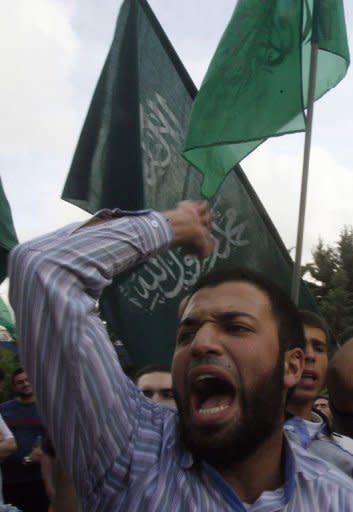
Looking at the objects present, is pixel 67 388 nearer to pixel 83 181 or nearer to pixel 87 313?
pixel 87 313

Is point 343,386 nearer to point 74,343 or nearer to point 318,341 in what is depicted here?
point 318,341

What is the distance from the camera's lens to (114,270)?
1140 mm

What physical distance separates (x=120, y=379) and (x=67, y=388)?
11cm

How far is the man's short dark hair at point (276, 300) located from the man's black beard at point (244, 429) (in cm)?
9

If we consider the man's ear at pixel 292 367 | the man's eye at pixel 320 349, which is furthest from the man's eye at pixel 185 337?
the man's eye at pixel 320 349

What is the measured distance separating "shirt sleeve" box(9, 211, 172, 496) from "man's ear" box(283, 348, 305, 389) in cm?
41

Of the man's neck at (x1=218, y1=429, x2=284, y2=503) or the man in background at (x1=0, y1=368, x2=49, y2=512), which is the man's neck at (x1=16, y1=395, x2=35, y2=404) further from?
the man's neck at (x1=218, y1=429, x2=284, y2=503)

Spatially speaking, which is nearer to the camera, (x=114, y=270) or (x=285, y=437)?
(x=114, y=270)

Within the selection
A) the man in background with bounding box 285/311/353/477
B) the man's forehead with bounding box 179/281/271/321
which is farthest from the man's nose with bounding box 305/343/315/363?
the man's forehead with bounding box 179/281/271/321

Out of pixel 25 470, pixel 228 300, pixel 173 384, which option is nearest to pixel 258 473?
pixel 173 384

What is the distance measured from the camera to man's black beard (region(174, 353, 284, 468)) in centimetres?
122

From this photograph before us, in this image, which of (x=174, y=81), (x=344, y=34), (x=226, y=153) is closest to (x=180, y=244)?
(x=226, y=153)

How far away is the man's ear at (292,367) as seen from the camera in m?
1.40

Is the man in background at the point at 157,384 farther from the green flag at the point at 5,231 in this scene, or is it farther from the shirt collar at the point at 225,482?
the shirt collar at the point at 225,482
